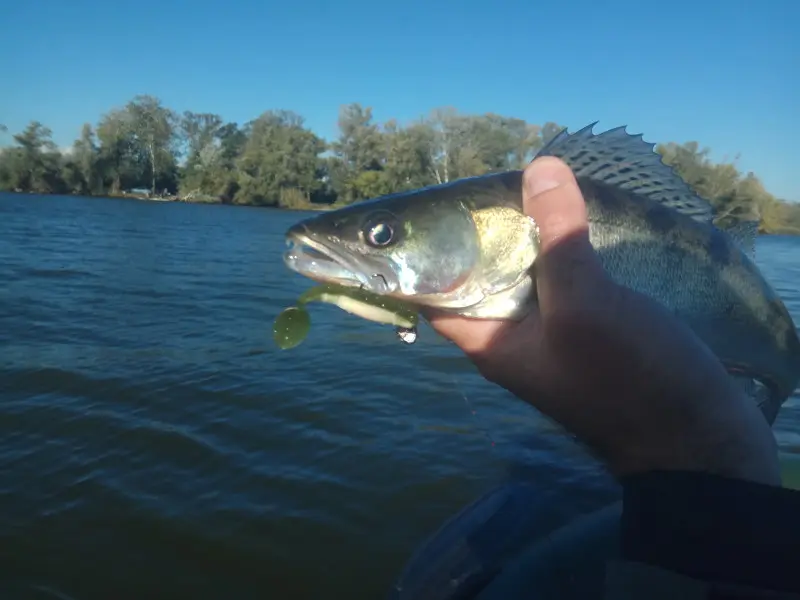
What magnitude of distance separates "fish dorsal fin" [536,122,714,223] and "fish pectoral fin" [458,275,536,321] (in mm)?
670

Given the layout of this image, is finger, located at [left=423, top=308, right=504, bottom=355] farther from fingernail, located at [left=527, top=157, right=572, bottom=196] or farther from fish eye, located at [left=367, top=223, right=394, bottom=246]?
fingernail, located at [left=527, top=157, right=572, bottom=196]

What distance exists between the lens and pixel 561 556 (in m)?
2.56

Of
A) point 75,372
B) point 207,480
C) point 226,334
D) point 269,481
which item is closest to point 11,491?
point 207,480

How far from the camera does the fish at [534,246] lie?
8.26ft

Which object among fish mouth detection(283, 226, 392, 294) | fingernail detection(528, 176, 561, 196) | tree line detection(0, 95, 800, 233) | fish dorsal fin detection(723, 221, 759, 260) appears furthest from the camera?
tree line detection(0, 95, 800, 233)

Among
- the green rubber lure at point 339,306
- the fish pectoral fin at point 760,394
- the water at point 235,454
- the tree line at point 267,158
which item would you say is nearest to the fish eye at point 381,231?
the green rubber lure at point 339,306

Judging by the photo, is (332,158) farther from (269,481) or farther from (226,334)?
(269,481)

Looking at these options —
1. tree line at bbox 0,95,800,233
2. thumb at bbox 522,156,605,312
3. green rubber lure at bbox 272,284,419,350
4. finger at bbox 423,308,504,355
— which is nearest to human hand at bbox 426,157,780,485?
thumb at bbox 522,156,605,312

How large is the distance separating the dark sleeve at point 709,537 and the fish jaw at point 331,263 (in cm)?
128

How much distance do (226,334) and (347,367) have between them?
2501 millimetres

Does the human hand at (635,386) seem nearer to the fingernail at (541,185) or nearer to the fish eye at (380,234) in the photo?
the fingernail at (541,185)

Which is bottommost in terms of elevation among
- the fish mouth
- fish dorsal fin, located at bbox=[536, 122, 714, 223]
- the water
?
the water

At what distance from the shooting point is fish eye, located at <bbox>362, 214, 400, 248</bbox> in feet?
8.26

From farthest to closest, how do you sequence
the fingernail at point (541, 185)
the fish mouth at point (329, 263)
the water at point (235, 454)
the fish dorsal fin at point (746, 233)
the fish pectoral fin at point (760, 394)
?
1. the water at point (235, 454)
2. the fish dorsal fin at point (746, 233)
3. the fish pectoral fin at point (760, 394)
4. the fish mouth at point (329, 263)
5. the fingernail at point (541, 185)
